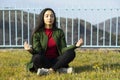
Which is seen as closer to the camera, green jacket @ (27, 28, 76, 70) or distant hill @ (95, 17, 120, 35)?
green jacket @ (27, 28, 76, 70)

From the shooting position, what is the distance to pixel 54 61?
6.34m

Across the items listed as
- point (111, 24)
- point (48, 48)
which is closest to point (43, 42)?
point (48, 48)

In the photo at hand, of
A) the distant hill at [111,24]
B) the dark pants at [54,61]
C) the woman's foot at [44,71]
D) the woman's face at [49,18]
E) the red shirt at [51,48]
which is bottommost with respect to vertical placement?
the woman's foot at [44,71]

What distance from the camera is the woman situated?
20.3ft

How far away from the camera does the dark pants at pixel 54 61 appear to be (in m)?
6.13

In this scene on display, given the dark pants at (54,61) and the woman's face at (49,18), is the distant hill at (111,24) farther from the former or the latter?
the dark pants at (54,61)

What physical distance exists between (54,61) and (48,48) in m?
0.21

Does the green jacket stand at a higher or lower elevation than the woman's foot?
higher

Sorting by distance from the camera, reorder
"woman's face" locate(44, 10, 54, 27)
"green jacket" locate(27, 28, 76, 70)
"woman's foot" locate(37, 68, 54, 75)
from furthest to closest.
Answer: "woman's face" locate(44, 10, 54, 27) → "green jacket" locate(27, 28, 76, 70) → "woman's foot" locate(37, 68, 54, 75)

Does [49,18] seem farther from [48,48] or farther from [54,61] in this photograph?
[54,61]

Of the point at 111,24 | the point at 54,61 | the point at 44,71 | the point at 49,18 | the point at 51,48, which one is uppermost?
the point at 49,18

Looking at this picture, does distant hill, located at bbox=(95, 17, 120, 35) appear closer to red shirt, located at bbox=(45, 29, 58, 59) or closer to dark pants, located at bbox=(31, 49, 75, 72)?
red shirt, located at bbox=(45, 29, 58, 59)

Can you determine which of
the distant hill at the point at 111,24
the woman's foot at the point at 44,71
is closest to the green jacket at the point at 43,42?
the woman's foot at the point at 44,71

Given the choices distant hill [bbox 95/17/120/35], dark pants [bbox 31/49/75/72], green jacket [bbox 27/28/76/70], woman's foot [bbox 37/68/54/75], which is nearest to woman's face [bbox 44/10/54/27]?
green jacket [bbox 27/28/76/70]
